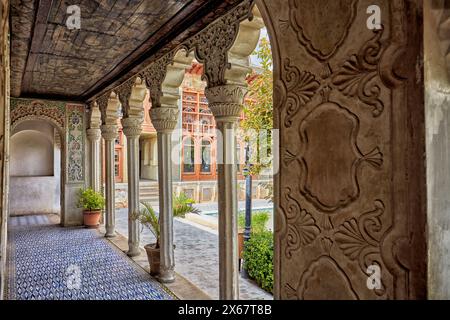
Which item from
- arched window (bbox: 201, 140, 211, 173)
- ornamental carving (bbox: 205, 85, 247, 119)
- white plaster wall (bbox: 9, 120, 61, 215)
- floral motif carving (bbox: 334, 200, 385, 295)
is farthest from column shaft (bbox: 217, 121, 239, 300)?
arched window (bbox: 201, 140, 211, 173)

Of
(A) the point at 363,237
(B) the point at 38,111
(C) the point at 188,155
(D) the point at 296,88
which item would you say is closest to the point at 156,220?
(D) the point at 296,88

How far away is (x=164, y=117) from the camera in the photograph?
14.7 feet

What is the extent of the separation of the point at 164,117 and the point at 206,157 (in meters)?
11.5

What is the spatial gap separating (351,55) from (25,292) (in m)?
4.51

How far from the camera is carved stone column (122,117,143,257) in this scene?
5.61 meters

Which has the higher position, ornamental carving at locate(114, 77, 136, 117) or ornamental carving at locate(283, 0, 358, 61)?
ornamental carving at locate(114, 77, 136, 117)

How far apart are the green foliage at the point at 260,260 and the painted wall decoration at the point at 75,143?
5.38 metres

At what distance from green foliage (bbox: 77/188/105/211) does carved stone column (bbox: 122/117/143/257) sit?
263 cm

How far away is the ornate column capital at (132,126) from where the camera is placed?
5711mm

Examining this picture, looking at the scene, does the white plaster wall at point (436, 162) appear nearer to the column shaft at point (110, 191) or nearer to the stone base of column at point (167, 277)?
the stone base of column at point (167, 277)

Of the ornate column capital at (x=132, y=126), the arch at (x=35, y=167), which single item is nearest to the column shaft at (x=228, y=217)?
the ornate column capital at (x=132, y=126)

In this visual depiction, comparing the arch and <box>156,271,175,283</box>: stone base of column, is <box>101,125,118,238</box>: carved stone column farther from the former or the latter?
the arch

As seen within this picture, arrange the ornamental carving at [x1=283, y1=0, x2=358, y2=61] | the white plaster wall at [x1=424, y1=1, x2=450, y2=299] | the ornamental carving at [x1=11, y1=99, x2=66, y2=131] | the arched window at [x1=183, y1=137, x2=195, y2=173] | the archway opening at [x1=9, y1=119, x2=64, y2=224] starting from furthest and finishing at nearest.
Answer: the arched window at [x1=183, y1=137, x2=195, y2=173], the archway opening at [x1=9, y1=119, x2=64, y2=224], the ornamental carving at [x1=11, y1=99, x2=66, y2=131], the ornamental carving at [x1=283, y1=0, x2=358, y2=61], the white plaster wall at [x1=424, y1=1, x2=450, y2=299]
